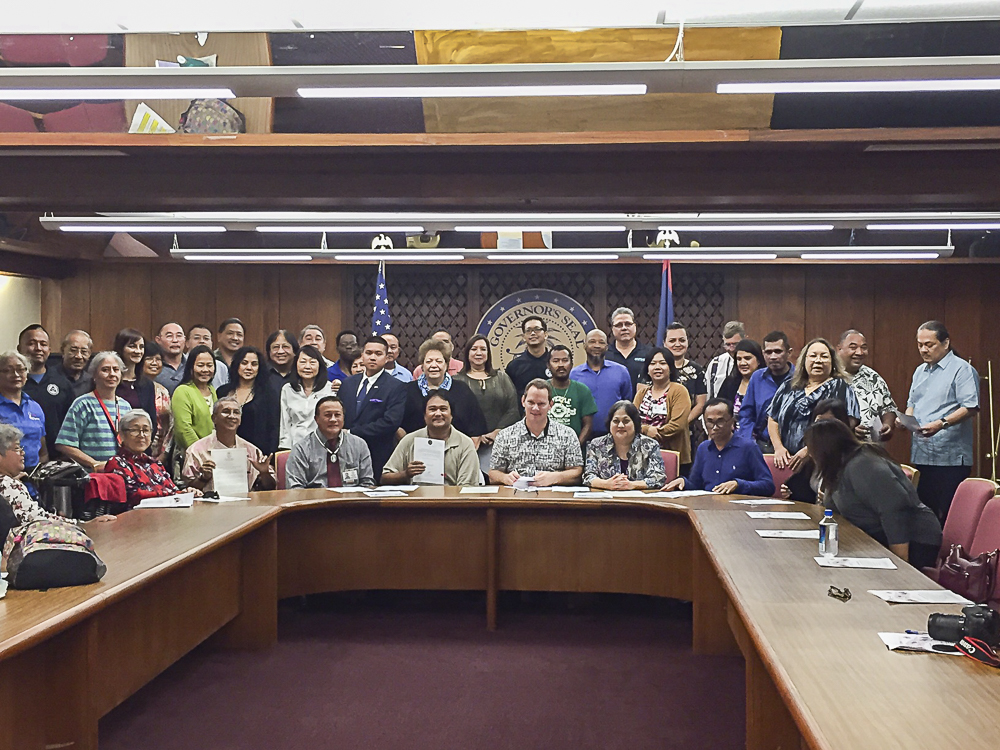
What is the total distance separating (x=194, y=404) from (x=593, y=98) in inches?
115

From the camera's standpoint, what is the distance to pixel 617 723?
3.95 metres

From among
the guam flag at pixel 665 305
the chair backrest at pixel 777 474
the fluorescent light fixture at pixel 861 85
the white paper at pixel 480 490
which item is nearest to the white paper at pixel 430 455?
the white paper at pixel 480 490

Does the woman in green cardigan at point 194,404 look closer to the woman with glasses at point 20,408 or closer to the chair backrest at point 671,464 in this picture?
the woman with glasses at point 20,408

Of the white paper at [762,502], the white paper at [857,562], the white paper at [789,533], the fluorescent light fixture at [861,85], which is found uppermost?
the fluorescent light fixture at [861,85]

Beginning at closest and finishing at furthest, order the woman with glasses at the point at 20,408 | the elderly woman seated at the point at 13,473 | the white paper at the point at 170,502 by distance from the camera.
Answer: the elderly woman seated at the point at 13,473 < the white paper at the point at 170,502 < the woman with glasses at the point at 20,408

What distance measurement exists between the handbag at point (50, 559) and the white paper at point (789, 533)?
260cm

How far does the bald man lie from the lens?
693 cm

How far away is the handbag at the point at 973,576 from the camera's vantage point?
3629 millimetres

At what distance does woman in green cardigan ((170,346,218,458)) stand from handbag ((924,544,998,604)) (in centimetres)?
414

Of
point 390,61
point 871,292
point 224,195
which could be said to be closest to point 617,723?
point 390,61

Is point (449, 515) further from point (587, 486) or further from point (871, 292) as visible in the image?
point (871, 292)

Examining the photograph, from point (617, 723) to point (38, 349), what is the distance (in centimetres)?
488

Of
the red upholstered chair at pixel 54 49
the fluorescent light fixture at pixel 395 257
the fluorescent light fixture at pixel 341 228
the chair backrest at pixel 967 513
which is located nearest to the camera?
the chair backrest at pixel 967 513

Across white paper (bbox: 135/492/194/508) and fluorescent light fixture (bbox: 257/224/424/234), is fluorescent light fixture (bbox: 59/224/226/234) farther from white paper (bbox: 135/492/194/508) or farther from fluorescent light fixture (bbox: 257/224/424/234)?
white paper (bbox: 135/492/194/508)
